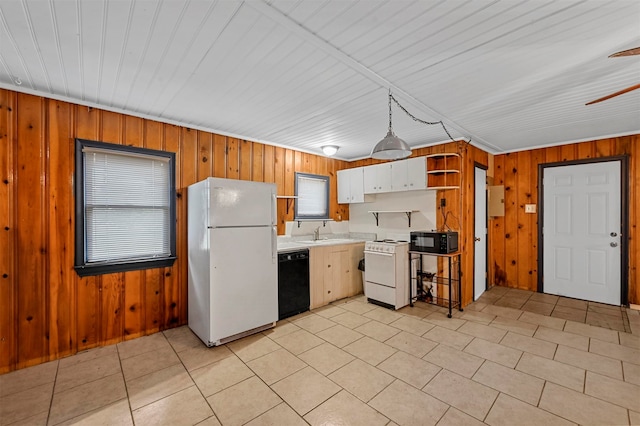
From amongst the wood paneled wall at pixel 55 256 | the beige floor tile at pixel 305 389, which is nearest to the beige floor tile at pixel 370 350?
the beige floor tile at pixel 305 389

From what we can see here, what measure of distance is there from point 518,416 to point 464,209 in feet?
8.84

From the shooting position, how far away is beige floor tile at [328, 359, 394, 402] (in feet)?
7.22

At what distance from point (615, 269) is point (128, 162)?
672 cm

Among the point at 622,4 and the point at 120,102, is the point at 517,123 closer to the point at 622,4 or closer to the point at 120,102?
the point at 622,4

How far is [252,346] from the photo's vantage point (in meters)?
2.96

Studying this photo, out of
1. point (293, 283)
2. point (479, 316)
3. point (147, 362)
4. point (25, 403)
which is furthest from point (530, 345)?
point (25, 403)

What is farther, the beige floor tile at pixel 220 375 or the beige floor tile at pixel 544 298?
the beige floor tile at pixel 544 298

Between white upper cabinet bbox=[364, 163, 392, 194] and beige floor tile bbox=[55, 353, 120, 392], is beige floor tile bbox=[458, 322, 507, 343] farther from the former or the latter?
beige floor tile bbox=[55, 353, 120, 392]

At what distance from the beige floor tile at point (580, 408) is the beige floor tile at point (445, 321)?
4.00ft

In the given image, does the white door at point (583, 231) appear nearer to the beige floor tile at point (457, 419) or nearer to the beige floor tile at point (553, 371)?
the beige floor tile at point (553, 371)

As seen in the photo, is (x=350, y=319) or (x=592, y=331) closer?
(x=592, y=331)

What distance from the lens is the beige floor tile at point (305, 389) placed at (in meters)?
2.06

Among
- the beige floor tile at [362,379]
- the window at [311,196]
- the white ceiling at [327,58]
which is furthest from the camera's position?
the window at [311,196]

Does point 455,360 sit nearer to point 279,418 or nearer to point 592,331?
point 279,418
